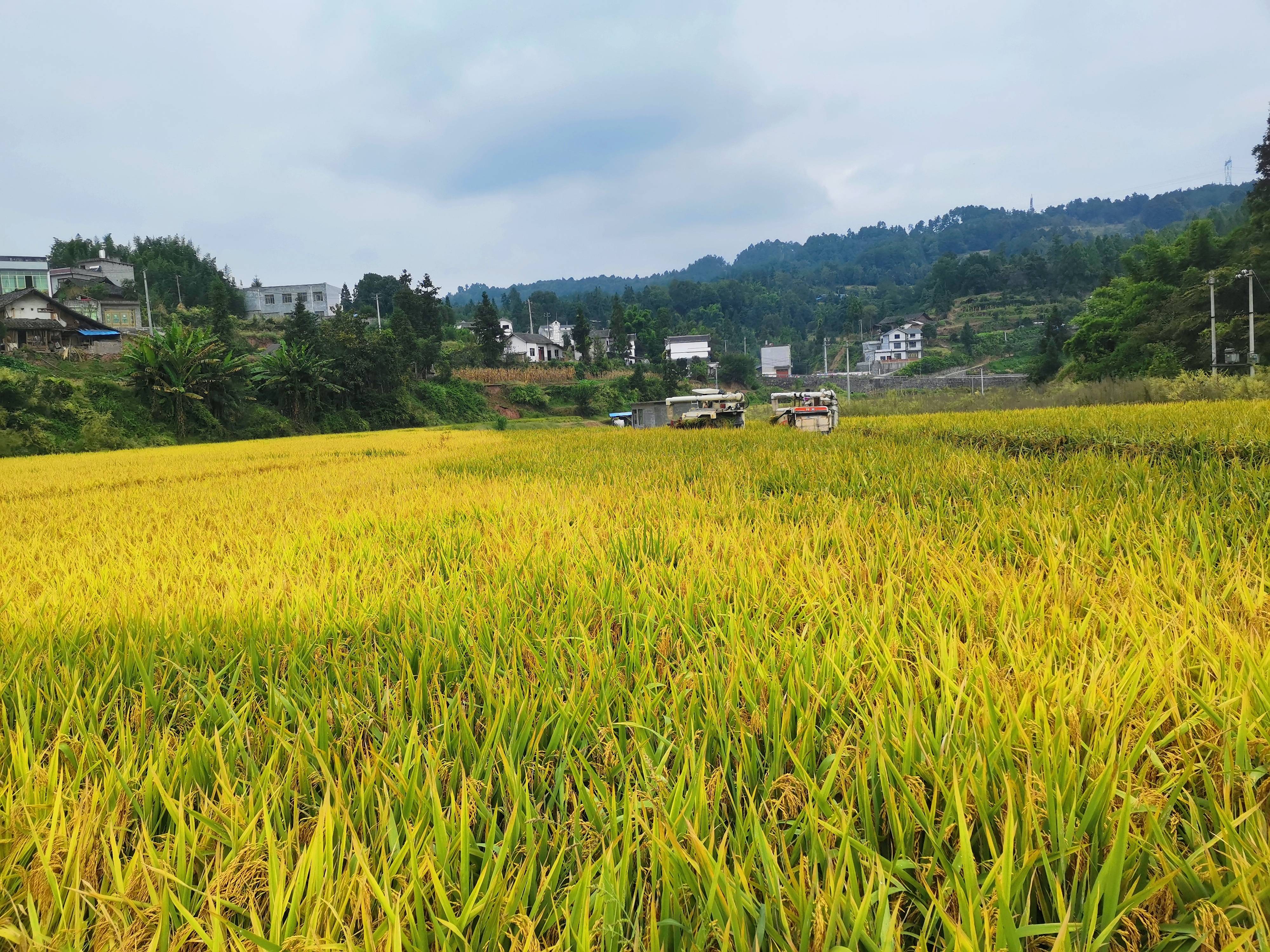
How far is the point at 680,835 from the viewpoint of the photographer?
0.84m

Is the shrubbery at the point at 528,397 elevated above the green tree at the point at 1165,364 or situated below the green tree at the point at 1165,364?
above

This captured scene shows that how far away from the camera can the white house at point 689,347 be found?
276ft

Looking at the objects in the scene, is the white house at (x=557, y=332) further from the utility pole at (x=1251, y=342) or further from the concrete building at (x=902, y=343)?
the utility pole at (x=1251, y=342)

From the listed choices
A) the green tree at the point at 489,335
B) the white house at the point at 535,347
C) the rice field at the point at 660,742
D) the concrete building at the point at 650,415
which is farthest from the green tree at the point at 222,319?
the rice field at the point at 660,742

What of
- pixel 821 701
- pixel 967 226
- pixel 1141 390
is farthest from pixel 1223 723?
pixel 967 226

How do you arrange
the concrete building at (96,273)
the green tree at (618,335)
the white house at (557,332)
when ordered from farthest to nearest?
the white house at (557,332)
the green tree at (618,335)
the concrete building at (96,273)

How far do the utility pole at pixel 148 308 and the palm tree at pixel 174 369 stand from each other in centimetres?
1178

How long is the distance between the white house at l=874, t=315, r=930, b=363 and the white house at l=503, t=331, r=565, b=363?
42.7 meters

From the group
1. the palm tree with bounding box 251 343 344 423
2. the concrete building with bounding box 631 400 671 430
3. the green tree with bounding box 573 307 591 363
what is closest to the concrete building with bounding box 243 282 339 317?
the green tree with bounding box 573 307 591 363

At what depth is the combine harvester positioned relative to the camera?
49.7 ft

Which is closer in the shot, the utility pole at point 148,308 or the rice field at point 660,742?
the rice field at point 660,742

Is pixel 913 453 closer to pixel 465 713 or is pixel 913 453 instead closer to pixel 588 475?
pixel 588 475

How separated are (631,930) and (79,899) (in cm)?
67

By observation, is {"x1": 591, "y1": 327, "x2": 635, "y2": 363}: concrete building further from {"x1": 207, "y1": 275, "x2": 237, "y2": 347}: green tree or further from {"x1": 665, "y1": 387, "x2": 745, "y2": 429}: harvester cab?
{"x1": 665, "y1": 387, "x2": 745, "y2": 429}: harvester cab
